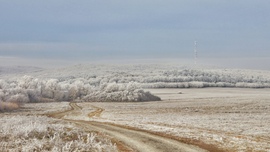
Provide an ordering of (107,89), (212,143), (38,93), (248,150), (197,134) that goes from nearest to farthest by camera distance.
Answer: (248,150) < (212,143) < (197,134) < (38,93) < (107,89)

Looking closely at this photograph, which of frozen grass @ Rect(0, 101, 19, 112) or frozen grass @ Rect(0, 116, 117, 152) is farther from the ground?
frozen grass @ Rect(0, 116, 117, 152)

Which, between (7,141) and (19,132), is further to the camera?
(19,132)

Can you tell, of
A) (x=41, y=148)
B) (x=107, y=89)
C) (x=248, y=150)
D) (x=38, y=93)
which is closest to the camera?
(x=41, y=148)

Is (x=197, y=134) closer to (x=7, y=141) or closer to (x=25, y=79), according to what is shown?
(x=7, y=141)

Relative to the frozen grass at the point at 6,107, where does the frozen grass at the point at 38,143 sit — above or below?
above

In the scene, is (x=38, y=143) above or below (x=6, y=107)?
above

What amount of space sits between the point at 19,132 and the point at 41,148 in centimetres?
542

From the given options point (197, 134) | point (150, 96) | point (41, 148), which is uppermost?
point (41, 148)

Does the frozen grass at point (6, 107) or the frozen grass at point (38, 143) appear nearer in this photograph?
the frozen grass at point (38, 143)

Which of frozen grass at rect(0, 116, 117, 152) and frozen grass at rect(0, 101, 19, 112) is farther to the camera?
frozen grass at rect(0, 101, 19, 112)

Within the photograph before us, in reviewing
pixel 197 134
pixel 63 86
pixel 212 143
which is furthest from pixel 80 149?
pixel 63 86

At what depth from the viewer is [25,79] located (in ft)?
562

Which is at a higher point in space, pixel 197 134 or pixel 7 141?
pixel 7 141

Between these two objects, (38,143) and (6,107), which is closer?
(38,143)
